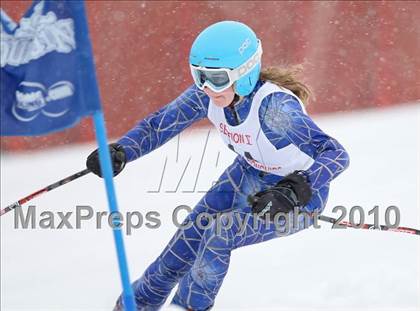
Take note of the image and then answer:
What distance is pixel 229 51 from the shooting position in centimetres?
356

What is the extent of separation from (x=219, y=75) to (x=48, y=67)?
77 centimetres

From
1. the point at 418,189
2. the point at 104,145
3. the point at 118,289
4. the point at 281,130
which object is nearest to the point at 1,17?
the point at 104,145

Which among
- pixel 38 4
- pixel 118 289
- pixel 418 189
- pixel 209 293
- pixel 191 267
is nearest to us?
pixel 38 4

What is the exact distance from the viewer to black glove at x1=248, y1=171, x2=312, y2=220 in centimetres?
337

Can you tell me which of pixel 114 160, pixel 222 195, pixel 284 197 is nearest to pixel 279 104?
pixel 284 197

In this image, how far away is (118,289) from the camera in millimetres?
5016

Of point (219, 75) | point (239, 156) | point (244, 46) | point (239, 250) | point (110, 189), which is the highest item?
point (244, 46)

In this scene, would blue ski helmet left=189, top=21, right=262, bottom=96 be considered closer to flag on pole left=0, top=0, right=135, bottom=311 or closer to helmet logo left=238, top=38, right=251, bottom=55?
helmet logo left=238, top=38, right=251, bottom=55

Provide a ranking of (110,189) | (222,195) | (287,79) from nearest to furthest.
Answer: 1. (110,189)
2. (287,79)
3. (222,195)

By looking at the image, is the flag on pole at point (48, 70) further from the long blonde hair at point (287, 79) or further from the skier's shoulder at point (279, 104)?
the long blonde hair at point (287, 79)

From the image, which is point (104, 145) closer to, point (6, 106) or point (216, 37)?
point (6, 106)

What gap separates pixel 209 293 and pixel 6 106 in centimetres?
117

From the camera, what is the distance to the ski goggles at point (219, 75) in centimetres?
357

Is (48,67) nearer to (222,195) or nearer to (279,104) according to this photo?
(279,104)
